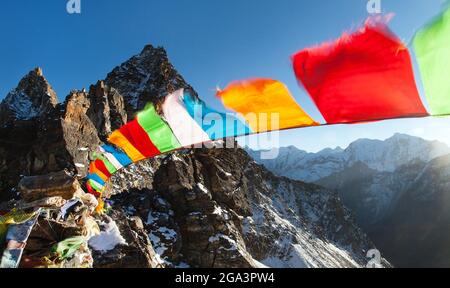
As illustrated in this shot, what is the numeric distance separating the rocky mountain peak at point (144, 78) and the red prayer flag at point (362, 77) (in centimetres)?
10987

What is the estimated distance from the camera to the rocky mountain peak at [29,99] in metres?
69.3

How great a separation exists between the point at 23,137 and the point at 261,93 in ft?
217

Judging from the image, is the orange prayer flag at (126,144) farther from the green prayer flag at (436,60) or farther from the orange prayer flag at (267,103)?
the green prayer flag at (436,60)

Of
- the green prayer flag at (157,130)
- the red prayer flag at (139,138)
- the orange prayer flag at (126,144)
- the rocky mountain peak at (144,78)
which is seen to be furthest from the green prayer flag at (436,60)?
the rocky mountain peak at (144,78)

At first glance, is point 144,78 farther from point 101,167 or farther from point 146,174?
point 101,167

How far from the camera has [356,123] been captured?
22.5 ft

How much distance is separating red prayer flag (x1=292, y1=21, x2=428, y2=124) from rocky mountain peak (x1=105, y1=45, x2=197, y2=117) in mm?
109874

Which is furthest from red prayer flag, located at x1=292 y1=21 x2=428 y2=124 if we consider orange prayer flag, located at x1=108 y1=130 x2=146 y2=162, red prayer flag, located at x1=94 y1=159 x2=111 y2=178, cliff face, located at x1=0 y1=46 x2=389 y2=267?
cliff face, located at x1=0 y1=46 x2=389 y2=267

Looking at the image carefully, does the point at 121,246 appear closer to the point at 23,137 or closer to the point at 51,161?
the point at 51,161

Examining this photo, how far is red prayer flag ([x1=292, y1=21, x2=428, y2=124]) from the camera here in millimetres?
6098

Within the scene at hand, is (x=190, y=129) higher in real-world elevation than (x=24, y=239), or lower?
higher

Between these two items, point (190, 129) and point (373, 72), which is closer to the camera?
point (373, 72)
